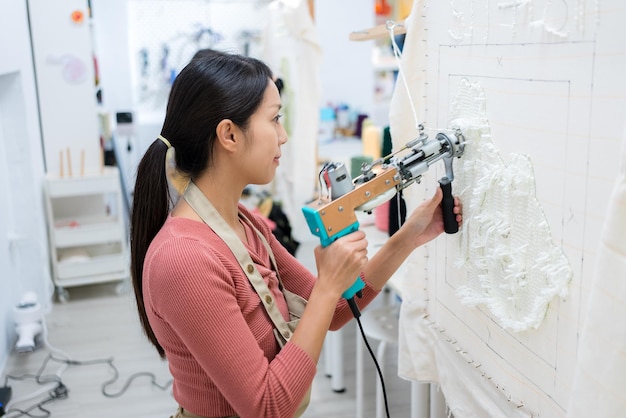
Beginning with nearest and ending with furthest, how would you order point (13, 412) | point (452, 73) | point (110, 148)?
point (452, 73)
point (13, 412)
point (110, 148)

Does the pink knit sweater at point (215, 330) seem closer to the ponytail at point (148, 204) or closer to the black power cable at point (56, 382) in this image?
the ponytail at point (148, 204)

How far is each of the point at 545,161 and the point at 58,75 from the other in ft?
11.2

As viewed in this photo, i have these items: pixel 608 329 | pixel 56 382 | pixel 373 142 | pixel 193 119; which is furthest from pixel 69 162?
pixel 608 329

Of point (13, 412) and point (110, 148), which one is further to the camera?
point (110, 148)

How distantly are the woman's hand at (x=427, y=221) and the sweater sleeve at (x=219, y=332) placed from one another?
375 mm

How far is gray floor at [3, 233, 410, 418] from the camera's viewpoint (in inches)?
104

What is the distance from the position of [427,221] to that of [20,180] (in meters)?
2.76

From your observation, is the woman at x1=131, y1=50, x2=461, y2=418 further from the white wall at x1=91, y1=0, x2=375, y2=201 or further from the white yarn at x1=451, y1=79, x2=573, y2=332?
the white wall at x1=91, y1=0, x2=375, y2=201

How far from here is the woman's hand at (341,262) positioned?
115 cm

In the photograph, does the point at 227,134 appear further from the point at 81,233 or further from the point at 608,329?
the point at 81,233

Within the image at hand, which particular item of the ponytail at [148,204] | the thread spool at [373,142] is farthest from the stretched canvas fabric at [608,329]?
the thread spool at [373,142]

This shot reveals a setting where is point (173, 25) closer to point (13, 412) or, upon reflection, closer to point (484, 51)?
point (13, 412)

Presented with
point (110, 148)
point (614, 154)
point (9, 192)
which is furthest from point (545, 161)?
point (110, 148)

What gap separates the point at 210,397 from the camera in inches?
48.0
